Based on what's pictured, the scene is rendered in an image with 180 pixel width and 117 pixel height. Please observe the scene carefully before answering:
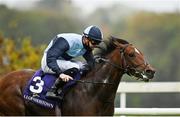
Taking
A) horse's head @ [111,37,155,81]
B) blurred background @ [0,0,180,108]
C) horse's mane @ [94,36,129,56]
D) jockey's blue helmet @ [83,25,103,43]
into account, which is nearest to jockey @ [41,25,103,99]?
jockey's blue helmet @ [83,25,103,43]

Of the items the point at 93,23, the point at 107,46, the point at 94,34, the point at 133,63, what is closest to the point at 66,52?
the point at 94,34

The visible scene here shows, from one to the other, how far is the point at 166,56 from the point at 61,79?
2020 inches

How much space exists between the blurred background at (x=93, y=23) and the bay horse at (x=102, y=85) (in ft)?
81.5

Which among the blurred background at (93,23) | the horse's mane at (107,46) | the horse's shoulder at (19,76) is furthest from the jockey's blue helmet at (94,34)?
the blurred background at (93,23)

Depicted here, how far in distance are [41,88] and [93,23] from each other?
3451 cm

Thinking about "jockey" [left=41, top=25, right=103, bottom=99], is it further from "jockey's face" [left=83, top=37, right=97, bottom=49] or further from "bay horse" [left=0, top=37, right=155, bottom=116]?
"bay horse" [left=0, top=37, right=155, bottom=116]

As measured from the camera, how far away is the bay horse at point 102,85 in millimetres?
8055

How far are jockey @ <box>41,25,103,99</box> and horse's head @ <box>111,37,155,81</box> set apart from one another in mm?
372

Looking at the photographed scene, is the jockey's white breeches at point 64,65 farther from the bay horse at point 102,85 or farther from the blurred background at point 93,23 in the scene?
the blurred background at point 93,23

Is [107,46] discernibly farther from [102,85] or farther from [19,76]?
[19,76]

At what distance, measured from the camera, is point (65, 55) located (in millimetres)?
8281

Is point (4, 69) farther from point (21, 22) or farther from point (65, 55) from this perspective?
point (65, 55)

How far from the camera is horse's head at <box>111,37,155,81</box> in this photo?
26.5 ft

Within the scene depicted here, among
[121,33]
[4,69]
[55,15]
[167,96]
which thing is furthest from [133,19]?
[4,69]
